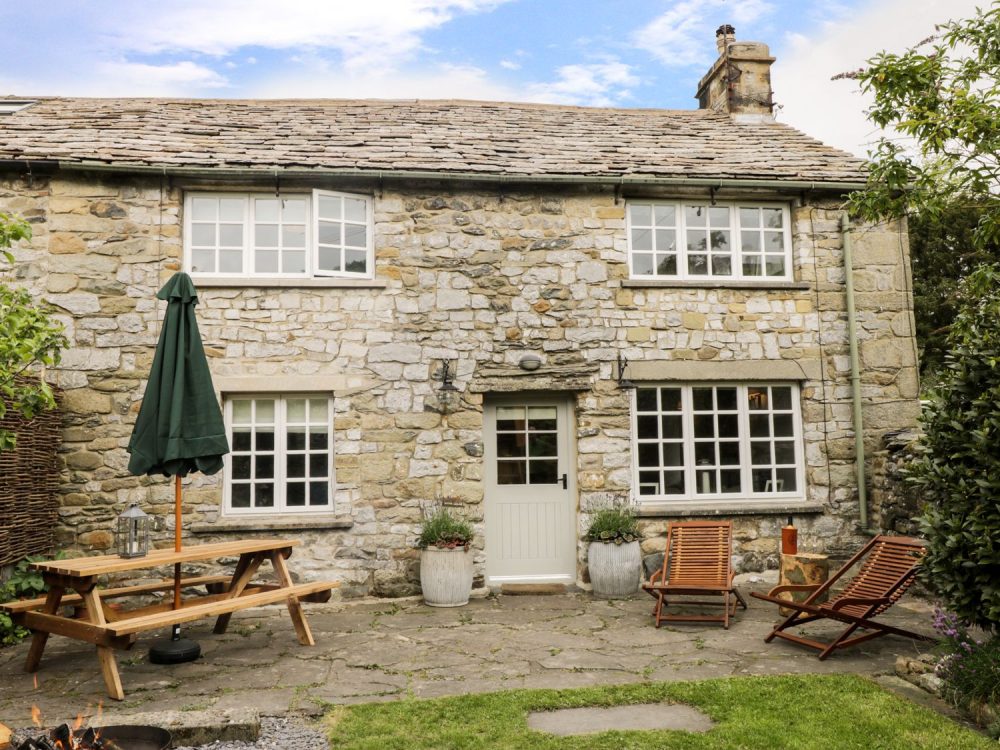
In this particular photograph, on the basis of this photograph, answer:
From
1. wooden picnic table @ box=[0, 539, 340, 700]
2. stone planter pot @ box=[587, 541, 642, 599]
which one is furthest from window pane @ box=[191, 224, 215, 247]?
stone planter pot @ box=[587, 541, 642, 599]

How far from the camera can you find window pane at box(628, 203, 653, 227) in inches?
362

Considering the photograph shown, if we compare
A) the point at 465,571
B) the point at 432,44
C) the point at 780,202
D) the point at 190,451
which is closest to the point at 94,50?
the point at 432,44

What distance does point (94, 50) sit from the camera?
927 centimetres

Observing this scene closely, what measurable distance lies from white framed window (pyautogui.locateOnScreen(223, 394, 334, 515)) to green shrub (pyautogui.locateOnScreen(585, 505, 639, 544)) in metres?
2.90

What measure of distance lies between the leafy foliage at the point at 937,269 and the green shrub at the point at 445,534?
15.6 meters

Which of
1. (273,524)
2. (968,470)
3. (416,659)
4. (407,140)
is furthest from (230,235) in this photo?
(968,470)

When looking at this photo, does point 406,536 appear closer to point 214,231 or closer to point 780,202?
point 214,231

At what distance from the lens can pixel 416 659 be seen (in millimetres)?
5832

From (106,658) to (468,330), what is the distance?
4.89m

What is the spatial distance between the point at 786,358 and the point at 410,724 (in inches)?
255

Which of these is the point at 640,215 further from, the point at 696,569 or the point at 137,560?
the point at 137,560

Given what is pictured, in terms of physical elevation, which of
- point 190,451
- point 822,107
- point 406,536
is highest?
point 822,107

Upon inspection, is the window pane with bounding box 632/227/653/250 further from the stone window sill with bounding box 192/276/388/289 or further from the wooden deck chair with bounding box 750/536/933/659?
the wooden deck chair with bounding box 750/536/933/659

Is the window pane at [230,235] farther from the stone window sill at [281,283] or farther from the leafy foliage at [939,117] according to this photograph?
the leafy foliage at [939,117]
